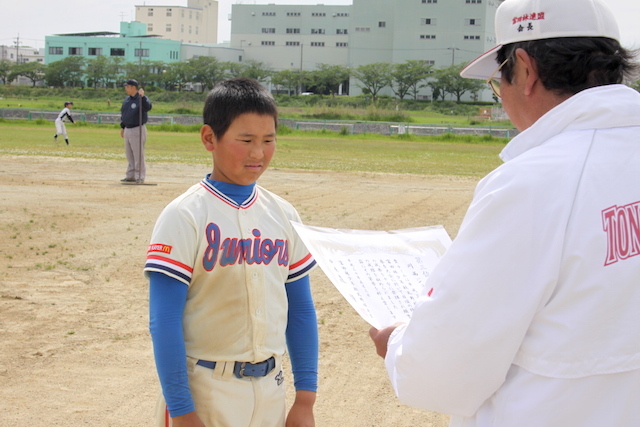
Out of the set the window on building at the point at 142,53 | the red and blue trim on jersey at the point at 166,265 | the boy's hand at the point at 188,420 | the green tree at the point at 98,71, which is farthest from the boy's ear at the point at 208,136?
the window on building at the point at 142,53

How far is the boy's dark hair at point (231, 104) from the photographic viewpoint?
236cm

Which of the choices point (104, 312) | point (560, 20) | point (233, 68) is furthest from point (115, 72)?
point (560, 20)

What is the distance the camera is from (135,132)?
46.3 ft

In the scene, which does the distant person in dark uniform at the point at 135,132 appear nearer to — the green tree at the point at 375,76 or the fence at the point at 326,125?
the fence at the point at 326,125

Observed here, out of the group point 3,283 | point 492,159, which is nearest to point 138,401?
point 3,283

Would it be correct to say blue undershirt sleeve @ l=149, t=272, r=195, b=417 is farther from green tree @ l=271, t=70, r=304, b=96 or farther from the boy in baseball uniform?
green tree @ l=271, t=70, r=304, b=96

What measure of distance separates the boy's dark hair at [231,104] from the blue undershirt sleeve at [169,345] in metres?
0.55

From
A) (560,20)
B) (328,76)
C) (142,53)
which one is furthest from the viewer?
(142,53)

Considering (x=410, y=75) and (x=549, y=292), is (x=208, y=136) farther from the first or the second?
(x=410, y=75)

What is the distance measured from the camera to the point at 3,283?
253 inches

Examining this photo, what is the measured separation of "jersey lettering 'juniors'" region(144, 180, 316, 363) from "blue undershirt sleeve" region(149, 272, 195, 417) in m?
0.06

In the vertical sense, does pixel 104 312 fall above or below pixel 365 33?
below

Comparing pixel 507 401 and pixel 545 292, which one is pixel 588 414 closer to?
pixel 507 401

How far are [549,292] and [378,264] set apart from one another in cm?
66
